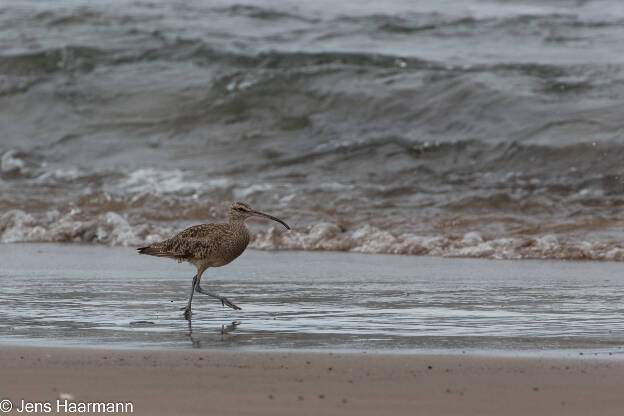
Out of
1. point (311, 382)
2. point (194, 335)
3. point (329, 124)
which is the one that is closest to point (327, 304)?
point (194, 335)

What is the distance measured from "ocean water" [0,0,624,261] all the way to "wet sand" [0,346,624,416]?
216 inches

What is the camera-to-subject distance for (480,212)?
11781 millimetres

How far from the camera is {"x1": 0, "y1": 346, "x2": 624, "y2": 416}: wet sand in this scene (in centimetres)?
400

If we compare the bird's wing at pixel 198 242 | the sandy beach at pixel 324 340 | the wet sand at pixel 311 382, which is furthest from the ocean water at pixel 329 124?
the wet sand at pixel 311 382

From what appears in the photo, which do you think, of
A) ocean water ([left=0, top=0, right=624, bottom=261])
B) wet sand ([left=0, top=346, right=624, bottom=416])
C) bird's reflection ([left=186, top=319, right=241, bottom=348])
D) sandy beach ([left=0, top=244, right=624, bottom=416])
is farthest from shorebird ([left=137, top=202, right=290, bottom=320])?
ocean water ([left=0, top=0, right=624, bottom=261])

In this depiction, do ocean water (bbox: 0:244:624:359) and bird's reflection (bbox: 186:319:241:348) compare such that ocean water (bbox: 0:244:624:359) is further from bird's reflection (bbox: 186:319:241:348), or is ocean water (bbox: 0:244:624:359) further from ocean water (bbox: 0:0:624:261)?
ocean water (bbox: 0:0:624:261)

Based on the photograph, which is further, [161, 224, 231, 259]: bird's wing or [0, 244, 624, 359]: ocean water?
[161, 224, 231, 259]: bird's wing

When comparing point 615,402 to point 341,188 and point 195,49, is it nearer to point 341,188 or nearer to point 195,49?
point 341,188

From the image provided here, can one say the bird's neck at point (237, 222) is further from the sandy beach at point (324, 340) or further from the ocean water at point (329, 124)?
the ocean water at point (329, 124)

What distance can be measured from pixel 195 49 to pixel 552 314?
568 inches

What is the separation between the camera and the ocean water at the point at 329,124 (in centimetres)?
1186

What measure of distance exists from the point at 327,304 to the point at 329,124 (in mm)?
9241

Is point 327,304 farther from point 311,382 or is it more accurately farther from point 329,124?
point 329,124

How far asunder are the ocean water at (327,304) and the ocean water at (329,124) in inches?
57.8
